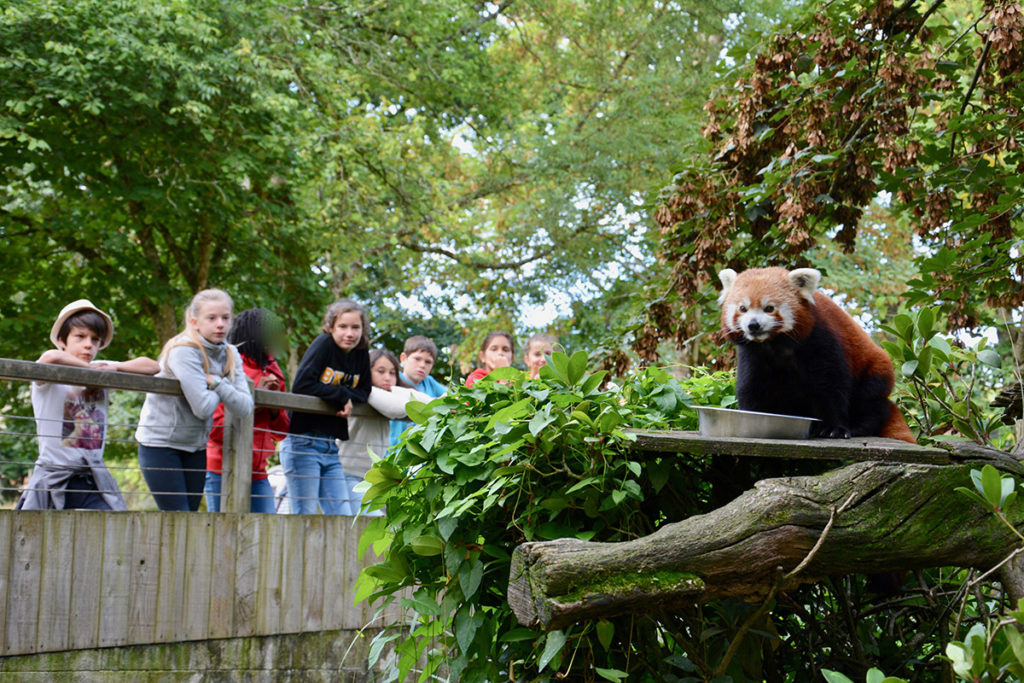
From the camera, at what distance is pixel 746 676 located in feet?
7.85

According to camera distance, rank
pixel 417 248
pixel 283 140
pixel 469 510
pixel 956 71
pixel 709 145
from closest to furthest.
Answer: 1. pixel 469 510
2. pixel 956 71
3. pixel 709 145
4. pixel 283 140
5. pixel 417 248

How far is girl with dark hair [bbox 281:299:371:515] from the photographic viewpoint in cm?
575

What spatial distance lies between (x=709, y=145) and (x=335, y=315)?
101 inches

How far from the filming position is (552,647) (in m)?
1.95

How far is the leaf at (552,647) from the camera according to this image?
193 cm

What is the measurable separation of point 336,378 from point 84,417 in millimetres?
1557

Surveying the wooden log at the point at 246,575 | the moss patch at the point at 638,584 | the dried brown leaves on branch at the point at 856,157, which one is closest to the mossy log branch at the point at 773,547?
the moss patch at the point at 638,584

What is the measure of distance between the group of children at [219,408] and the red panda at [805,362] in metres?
1.92

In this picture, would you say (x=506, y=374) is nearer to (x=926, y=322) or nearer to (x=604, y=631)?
(x=604, y=631)

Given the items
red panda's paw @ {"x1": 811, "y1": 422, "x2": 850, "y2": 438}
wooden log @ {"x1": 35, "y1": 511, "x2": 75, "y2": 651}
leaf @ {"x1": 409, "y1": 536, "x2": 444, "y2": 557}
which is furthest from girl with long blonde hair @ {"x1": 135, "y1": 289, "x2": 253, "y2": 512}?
red panda's paw @ {"x1": 811, "y1": 422, "x2": 850, "y2": 438}

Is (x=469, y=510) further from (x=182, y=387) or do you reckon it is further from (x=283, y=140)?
(x=283, y=140)

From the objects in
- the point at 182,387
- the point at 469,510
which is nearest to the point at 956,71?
the point at 469,510

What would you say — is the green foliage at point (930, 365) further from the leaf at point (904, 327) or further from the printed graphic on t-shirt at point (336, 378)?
the printed graphic on t-shirt at point (336, 378)

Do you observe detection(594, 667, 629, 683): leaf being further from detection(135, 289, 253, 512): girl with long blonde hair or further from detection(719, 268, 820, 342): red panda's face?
detection(135, 289, 253, 512): girl with long blonde hair
